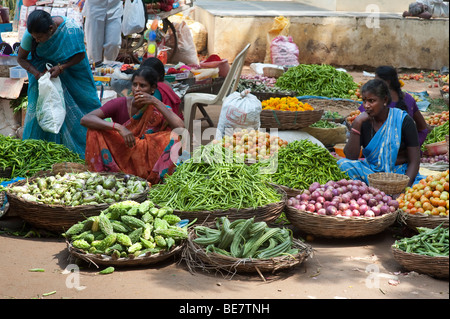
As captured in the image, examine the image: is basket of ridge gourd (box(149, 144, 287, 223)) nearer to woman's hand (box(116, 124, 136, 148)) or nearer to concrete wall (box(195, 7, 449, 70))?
woman's hand (box(116, 124, 136, 148))

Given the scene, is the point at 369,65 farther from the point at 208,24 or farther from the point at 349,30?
the point at 208,24

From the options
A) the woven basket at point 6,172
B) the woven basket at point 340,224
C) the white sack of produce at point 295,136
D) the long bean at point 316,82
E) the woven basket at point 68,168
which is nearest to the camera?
the woven basket at point 340,224

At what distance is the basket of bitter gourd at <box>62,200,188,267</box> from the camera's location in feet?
12.1

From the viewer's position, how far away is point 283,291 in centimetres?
340

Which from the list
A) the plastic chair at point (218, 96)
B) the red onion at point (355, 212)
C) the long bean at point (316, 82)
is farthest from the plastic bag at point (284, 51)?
the red onion at point (355, 212)

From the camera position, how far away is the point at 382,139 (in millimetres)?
4934

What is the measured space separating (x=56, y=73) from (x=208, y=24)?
7.83 m

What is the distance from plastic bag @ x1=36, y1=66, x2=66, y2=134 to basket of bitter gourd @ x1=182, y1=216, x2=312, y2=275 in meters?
2.65

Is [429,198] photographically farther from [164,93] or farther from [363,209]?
[164,93]

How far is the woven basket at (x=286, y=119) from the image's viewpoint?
6293 mm

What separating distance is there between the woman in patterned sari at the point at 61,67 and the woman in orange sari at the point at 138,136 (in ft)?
3.49

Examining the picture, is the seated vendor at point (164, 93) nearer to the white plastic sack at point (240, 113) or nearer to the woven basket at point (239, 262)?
the white plastic sack at point (240, 113)

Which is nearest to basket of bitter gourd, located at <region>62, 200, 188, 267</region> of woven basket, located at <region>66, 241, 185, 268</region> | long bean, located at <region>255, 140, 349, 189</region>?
woven basket, located at <region>66, 241, 185, 268</region>

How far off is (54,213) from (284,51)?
8.23 meters
